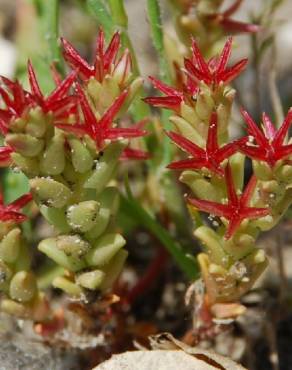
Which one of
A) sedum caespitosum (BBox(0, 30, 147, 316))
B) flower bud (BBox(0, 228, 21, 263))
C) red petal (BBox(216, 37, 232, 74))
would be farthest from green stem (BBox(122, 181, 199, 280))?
red petal (BBox(216, 37, 232, 74))

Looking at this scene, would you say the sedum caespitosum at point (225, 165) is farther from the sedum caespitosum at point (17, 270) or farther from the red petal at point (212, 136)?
the sedum caespitosum at point (17, 270)

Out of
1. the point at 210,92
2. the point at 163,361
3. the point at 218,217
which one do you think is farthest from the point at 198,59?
the point at 163,361

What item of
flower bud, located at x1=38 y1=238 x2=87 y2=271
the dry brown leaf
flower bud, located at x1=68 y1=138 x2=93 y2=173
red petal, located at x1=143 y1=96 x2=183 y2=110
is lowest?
the dry brown leaf

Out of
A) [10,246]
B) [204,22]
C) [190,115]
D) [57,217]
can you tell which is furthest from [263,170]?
[204,22]

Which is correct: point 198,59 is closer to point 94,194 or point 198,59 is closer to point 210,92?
point 210,92

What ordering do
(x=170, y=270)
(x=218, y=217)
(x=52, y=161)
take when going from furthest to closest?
(x=170, y=270) < (x=218, y=217) < (x=52, y=161)

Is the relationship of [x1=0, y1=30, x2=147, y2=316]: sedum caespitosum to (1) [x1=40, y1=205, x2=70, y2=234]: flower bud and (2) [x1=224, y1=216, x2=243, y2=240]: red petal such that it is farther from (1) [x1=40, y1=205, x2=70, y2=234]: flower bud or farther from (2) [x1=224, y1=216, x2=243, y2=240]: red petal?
(2) [x1=224, y1=216, x2=243, y2=240]: red petal
